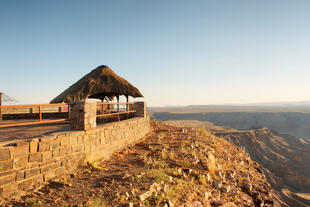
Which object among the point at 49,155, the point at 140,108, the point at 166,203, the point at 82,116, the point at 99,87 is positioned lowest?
the point at 166,203

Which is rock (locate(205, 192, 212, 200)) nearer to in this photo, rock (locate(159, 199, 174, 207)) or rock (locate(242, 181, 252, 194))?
rock (locate(159, 199, 174, 207))

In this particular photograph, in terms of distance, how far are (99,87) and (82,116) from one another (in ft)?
21.9

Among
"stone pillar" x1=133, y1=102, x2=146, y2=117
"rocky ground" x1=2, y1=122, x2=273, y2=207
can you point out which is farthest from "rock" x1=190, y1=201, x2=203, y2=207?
"stone pillar" x1=133, y1=102, x2=146, y2=117

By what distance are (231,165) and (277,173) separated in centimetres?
1934

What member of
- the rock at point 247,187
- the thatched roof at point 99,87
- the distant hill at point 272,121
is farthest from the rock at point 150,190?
the distant hill at point 272,121

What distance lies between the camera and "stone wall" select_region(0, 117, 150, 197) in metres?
3.45

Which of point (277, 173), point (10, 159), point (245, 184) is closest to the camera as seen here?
point (10, 159)

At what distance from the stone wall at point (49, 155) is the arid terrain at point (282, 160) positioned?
1069cm

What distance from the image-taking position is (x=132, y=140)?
310 inches

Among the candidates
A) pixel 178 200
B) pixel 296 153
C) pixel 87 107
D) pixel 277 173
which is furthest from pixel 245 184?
pixel 296 153

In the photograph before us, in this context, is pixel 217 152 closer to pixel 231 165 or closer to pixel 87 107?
pixel 231 165

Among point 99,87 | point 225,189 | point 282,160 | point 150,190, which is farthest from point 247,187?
point 282,160

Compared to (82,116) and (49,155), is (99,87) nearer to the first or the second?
(82,116)

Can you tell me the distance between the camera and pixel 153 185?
3.94m
